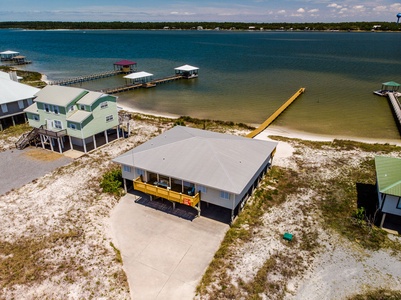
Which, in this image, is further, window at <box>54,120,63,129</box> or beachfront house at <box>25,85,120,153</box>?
window at <box>54,120,63,129</box>

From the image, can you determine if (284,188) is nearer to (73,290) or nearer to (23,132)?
(73,290)

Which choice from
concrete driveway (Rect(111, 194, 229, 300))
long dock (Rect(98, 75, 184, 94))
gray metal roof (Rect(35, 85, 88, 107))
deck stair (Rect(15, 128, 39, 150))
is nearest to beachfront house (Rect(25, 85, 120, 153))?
gray metal roof (Rect(35, 85, 88, 107))

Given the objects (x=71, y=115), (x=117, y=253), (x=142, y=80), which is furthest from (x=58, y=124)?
(x=142, y=80)

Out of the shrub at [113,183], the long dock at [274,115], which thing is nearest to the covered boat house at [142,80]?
the long dock at [274,115]

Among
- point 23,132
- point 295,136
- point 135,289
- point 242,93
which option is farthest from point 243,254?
point 242,93

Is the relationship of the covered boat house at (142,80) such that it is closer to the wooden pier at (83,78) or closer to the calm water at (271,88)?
the calm water at (271,88)

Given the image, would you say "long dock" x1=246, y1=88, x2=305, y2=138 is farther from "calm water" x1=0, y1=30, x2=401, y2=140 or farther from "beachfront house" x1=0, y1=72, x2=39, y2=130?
"beachfront house" x1=0, y1=72, x2=39, y2=130
